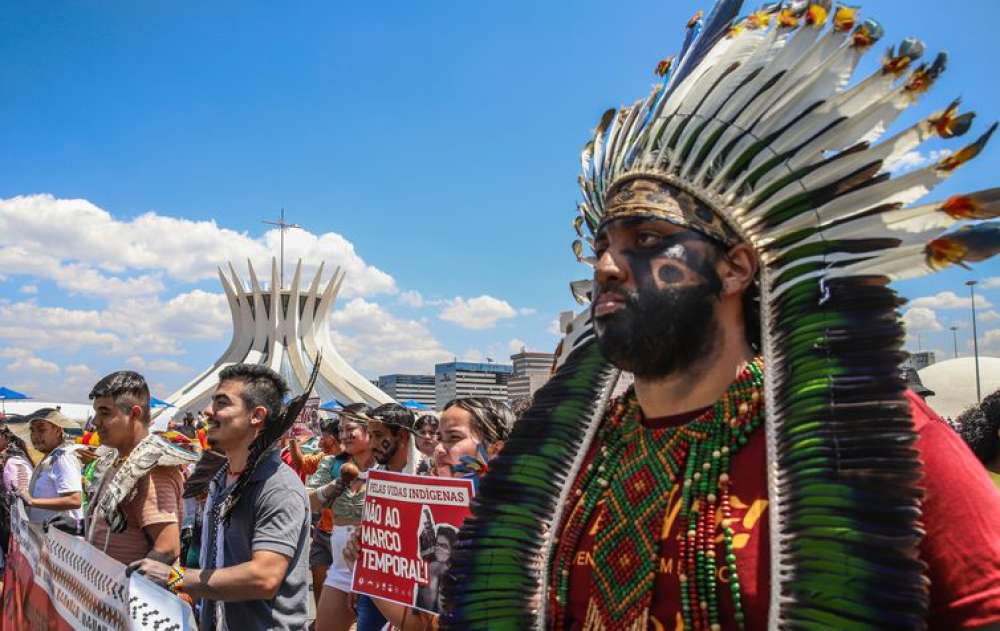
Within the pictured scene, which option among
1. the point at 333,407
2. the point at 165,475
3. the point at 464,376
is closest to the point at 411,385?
the point at 464,376

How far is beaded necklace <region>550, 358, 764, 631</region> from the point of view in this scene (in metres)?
1.50

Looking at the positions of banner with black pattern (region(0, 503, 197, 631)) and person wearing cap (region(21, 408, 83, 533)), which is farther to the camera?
person wearing cap (region(21, 408, 83, 533))

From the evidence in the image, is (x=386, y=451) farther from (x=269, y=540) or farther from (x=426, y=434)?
(x=269, y=540)

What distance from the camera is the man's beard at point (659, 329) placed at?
5.57ft

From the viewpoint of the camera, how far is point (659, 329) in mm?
1694

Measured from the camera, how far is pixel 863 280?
166 cm

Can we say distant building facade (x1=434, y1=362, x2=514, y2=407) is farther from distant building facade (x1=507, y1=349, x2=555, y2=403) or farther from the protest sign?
the protest sign

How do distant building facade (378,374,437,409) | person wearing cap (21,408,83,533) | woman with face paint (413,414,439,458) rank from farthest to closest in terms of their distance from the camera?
distant building facade (378,374,437,409), person wearing cap (21,408,83,533), woman with face paint (413,414,439,458)

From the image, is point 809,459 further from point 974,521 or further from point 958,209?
point 958,209

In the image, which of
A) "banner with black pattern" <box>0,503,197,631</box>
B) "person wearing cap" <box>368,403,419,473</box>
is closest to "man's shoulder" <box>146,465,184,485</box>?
"banner with black pattern" <box>0,503,197,631</box>

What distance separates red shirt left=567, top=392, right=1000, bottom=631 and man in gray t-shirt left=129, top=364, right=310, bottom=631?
205cm

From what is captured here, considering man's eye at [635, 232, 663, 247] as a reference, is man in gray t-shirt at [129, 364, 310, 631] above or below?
below

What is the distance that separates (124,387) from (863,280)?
4412 millimetres

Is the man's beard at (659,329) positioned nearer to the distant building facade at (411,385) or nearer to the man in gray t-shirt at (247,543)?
the man in gray t-shirt at (247,543)
